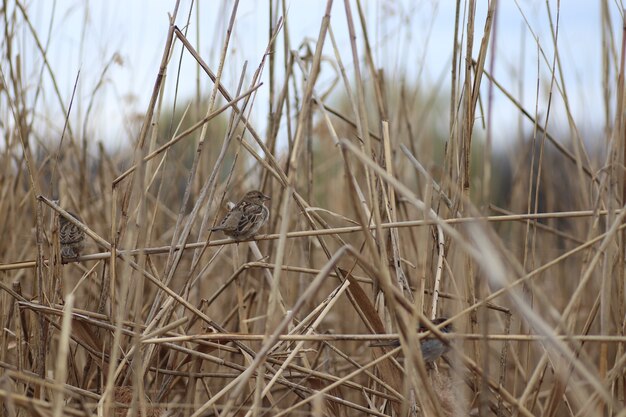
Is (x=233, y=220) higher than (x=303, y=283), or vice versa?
(x=233, y=220)

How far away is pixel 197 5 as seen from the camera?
147 inches

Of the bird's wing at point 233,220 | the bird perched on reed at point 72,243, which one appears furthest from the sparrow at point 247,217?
the bird perched on reed at point 72,243

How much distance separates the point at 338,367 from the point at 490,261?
2699 mm

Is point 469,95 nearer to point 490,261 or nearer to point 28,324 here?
point 490,261

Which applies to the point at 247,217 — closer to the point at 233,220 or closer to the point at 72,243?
the point at 233,220

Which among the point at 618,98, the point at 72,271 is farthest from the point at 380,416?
the point at 72,271

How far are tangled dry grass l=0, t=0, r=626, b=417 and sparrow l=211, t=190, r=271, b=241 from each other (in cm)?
11

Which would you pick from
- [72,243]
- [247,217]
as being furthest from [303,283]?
[72,243]

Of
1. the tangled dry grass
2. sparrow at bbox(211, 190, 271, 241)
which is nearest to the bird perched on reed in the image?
the tangled dry grass

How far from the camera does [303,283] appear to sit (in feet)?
13.8

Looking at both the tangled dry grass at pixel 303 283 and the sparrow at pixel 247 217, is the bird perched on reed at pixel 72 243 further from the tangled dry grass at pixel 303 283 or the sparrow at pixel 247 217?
the sparrow at pixel 247 217

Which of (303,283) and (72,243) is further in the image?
(303,283)

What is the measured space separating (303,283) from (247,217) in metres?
0.53

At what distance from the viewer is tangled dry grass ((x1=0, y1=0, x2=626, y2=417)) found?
2178mm
